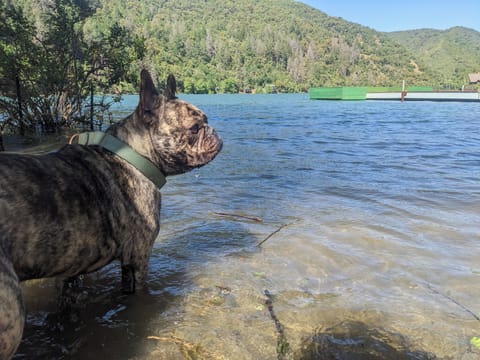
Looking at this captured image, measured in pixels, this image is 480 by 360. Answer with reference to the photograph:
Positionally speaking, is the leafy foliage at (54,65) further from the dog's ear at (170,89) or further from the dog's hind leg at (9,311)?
the dog's hind leg at (9,311)

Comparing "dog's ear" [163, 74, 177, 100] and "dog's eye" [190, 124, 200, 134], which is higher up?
"dog's ear" [163, 74, 177, 100]

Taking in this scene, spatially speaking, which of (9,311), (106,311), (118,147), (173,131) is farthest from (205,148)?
(9,311)

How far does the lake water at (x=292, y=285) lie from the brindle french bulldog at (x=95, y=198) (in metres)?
0.56

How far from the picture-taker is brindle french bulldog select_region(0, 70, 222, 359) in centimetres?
223

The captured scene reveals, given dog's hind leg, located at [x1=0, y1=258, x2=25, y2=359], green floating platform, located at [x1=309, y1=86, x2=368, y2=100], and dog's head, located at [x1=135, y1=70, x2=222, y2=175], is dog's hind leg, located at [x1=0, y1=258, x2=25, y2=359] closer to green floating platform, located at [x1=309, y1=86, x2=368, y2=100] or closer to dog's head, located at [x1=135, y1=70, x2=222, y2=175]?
dog's head, located at [x1=135, y1=70, x2=222, y2=175]

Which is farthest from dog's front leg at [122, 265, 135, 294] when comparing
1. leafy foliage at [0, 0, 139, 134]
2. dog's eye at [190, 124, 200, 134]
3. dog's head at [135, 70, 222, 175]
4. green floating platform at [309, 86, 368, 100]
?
green floating platform at [309, 86, 368, 100]

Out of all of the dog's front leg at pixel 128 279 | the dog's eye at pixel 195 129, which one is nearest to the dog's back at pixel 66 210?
the dog's front leg at pixel 128 279

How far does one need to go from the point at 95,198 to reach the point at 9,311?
3.47 feet

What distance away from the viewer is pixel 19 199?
2287mm

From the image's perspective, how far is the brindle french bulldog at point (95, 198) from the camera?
223cm

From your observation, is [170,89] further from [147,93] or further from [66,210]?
[66,210]

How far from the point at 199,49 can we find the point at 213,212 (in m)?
191

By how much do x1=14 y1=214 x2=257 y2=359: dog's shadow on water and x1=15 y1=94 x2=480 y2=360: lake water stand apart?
1 cm

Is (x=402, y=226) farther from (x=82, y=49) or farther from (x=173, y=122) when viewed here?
(x=82, y=49)
